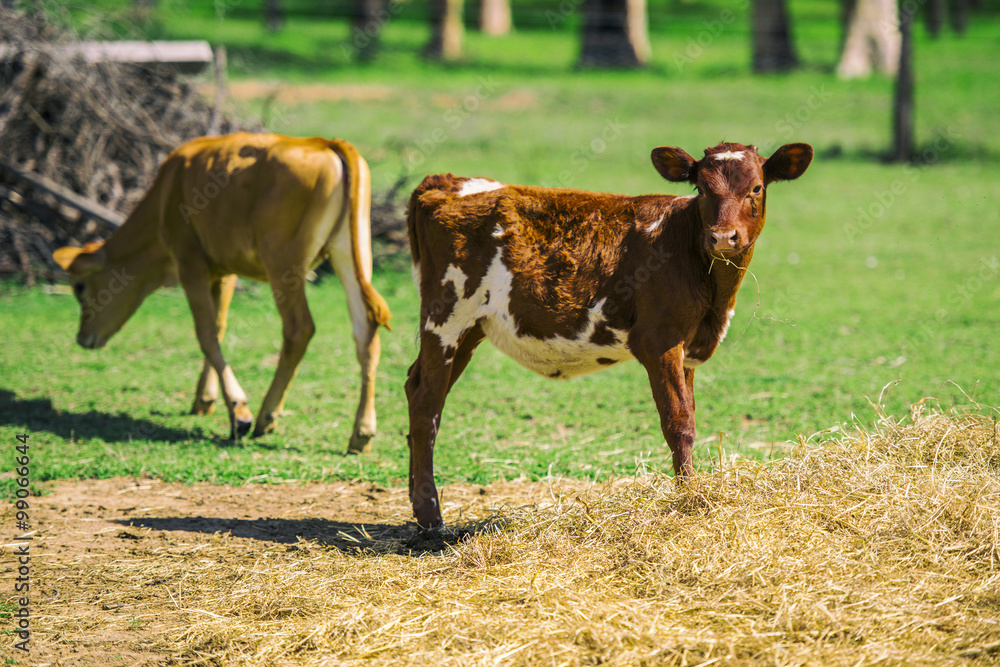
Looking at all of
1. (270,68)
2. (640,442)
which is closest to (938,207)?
(640,442)

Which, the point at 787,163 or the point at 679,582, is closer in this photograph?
the point at 679,582

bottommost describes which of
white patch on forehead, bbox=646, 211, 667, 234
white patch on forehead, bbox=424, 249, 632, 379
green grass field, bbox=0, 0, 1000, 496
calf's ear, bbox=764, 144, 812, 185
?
green grass field, bbox=0, 0, 1000, 496

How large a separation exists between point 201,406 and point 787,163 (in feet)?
16.9

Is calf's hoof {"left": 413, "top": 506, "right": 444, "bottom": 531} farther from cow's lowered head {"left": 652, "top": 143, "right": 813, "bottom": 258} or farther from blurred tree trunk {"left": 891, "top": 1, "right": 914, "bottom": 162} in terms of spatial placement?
blurred tree trunk {"left": 891, "top": 1, "right": 914, "bottom": 162}

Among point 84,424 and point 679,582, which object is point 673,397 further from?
point 84,424

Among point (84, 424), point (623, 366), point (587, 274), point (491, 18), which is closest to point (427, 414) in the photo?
point (587, 274)

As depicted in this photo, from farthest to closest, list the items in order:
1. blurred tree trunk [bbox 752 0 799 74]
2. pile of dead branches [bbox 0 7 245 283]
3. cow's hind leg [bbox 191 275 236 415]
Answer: blurred tree trunk [bbox 752 0 799 74] → pile of dead branches [bbox 0 7 245 283] → cow's hind leg [bbox 191 275 236 415]

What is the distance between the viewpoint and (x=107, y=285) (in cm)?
815

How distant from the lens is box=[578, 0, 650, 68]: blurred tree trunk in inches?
1066

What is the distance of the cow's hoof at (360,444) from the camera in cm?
692

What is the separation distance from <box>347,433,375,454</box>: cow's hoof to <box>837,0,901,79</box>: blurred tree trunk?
2232cm

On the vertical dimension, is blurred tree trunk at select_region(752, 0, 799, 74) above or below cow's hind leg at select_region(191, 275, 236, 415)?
A: above

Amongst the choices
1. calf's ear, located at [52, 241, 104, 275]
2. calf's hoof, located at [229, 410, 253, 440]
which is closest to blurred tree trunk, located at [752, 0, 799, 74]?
calf's ear, located at [52, 241, 104, 275]

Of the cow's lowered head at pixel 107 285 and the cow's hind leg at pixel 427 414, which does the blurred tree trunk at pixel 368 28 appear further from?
the cow's hind leg at pixel 427 414
